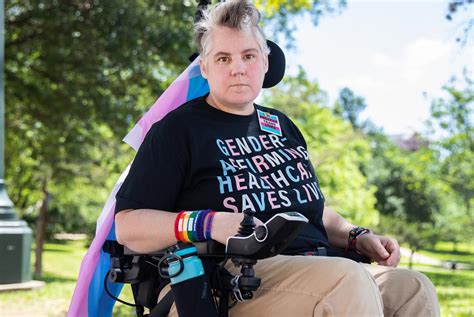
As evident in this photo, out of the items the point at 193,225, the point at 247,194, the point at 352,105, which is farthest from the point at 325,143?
the point at 352,105

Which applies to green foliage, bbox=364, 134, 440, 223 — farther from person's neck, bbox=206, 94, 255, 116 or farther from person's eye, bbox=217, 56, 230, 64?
person's eye, bbox=217, 56, 230, 64

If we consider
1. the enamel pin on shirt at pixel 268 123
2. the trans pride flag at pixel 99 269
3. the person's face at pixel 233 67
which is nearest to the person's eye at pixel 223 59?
the person's face at pixel 233 67

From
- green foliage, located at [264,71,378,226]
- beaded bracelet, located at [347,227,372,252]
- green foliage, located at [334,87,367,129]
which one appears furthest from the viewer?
green foliage, located at [334,87,367,129]

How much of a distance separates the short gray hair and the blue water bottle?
0.83 metres

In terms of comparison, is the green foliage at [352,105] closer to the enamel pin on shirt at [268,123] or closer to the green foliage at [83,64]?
the green foliage at [83,64]

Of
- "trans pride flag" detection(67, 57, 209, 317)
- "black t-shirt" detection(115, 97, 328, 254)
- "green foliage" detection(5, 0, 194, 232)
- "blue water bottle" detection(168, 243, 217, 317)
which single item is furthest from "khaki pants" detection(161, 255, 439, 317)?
"green foliage" detection(5, 0, 194, 232)

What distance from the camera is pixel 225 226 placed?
210cm

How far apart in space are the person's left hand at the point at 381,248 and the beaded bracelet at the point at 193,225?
818 mm

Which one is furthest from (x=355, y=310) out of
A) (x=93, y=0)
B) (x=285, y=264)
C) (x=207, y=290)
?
(x=93, y=0)

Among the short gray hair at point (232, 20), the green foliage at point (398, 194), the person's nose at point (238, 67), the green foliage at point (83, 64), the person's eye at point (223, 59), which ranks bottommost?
the green foliage at point (398, 194)

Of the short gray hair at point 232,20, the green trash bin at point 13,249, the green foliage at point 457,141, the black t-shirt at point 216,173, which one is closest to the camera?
the black t-shirt at point 216,173

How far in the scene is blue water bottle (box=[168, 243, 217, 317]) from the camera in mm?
2080

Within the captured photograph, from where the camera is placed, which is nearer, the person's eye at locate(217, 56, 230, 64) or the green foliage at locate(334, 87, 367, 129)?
the person's eye at locate(217, 56, 230, 64)

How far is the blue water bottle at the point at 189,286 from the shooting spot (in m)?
2.08
